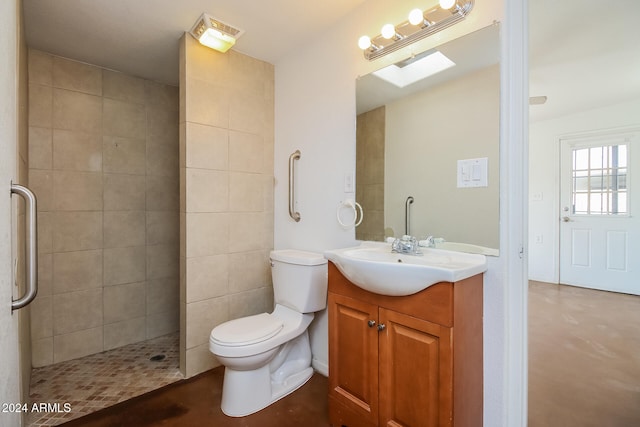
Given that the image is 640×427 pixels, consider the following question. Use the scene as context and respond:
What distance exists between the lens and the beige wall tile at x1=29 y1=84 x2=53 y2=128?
208 cm

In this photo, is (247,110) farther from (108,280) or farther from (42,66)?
(108,280)

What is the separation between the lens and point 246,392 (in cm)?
162

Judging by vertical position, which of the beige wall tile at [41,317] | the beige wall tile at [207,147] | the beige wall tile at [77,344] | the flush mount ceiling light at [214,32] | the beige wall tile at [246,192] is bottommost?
the beige wall tile at [77,344]

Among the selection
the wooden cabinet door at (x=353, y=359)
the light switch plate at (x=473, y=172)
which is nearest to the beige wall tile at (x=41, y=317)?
the wooden cabinet door at (x=353, y=359)

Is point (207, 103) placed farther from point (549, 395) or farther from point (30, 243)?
point (549, 395)

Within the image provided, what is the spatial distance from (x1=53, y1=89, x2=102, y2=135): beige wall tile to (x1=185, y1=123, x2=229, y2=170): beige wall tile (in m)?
0.97

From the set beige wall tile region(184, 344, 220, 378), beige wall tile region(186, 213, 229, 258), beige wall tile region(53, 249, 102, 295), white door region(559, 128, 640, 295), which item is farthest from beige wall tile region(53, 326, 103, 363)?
white door region(559, 128, 640, 295)

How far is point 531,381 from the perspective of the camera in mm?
1890

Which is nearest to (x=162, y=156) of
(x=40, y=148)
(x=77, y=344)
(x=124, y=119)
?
(x=124, y=119)

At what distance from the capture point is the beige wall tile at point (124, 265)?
238cm

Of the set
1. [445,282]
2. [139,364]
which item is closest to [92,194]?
[139,364]

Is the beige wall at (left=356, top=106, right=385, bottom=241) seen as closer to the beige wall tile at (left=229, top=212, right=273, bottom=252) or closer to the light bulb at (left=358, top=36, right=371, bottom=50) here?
the light bulb at (left=358, top=36, right=371, bottom=50)

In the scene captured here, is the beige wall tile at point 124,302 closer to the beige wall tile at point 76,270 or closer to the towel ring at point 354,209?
the beige wall tile at point 76,270

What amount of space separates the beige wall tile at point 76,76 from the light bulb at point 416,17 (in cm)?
234
